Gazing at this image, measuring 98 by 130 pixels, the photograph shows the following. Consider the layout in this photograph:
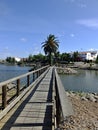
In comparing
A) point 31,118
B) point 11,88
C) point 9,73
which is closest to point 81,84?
point 11,88

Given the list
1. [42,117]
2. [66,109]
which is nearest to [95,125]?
[66,109]

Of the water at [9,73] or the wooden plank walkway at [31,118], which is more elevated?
Answer: the wooden plank walkway at [31,118]

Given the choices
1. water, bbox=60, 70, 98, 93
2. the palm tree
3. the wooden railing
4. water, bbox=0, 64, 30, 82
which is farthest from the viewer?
the palm tree

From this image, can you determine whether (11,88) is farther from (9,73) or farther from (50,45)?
(50,45)

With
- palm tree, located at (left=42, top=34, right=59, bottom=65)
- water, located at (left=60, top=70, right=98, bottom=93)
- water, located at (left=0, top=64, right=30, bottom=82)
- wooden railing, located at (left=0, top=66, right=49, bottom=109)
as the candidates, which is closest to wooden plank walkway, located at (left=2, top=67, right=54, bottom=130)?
wooden railing, located at (left=0, top=66, right=49, bottom=109)

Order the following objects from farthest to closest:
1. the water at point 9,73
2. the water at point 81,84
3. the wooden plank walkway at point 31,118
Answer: the water at point 9,73
the water at point 81,84
the wooden plank walkway at point 31,118

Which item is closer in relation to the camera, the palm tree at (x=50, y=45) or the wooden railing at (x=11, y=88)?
the wooden railing at (x=11, y=88)

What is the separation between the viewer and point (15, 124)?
6.51m

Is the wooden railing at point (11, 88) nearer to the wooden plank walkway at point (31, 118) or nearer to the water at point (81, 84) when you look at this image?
the wooden plank walkway at point (31, 118)

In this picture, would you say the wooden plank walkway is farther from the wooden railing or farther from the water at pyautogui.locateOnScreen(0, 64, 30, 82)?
the water at pyautogui.locateOnScreen(0, 64, 30, 82)

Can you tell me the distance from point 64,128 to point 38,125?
11.2 feet

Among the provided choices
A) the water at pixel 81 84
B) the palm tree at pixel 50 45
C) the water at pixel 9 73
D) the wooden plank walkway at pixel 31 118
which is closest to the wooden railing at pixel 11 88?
the wooden plank walkway at pixel 31 118

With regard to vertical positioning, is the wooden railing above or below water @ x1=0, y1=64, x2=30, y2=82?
above

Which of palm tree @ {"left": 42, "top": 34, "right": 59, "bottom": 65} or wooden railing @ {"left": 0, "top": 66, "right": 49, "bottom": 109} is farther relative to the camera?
palm tree @ {"left": 42, "top": 34, "right": 59, "bottom": 65}
